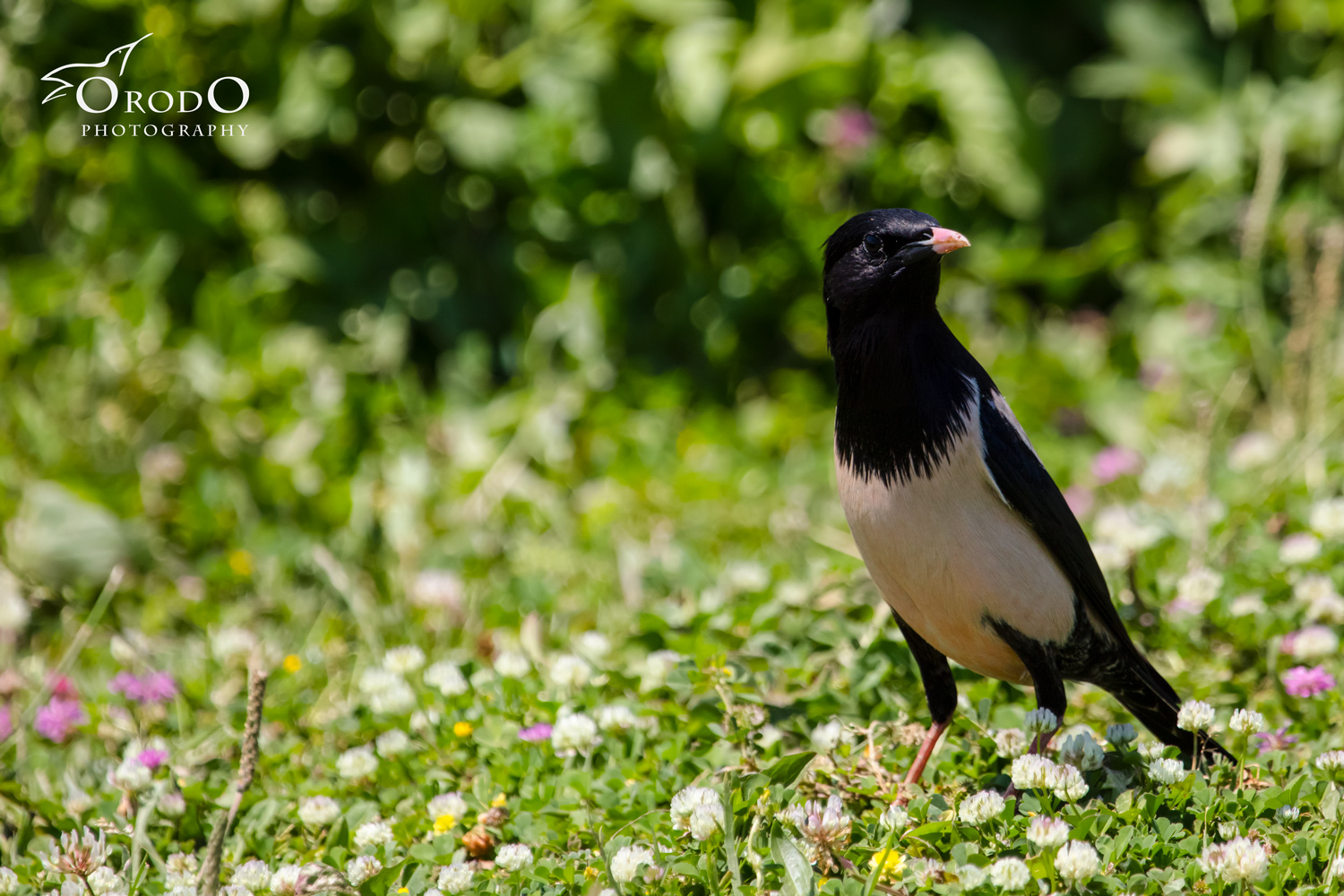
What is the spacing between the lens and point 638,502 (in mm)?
4648

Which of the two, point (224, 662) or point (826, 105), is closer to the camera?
point (224, 662)

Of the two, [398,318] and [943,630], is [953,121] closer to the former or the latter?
[398,318]

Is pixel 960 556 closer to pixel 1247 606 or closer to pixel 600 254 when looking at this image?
pixel 1247 606

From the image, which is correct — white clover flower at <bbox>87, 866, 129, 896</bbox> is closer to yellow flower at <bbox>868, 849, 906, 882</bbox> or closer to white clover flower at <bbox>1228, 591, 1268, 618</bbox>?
yellow flower at <bbox>868, 849, 906, 882</bbox>

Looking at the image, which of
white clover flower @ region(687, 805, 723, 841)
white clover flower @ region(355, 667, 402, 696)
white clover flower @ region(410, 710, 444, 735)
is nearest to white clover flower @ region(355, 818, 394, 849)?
white clover flower @ region(410, 710, 444, 735)

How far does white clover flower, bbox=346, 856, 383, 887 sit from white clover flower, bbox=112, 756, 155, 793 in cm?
53

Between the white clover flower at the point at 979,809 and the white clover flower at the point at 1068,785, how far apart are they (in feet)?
0.32

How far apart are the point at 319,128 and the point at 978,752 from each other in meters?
3.77

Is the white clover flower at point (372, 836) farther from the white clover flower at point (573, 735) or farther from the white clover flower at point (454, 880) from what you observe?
the white clover flower at point (573, 735)

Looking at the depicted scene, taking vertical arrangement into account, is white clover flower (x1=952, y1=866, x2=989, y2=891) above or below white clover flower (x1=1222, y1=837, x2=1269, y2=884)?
below

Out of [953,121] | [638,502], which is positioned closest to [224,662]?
[638,502]

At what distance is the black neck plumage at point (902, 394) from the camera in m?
2.37

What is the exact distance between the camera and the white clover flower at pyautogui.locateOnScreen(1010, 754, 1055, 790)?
212cm

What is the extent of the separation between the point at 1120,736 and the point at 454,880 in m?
1.24
